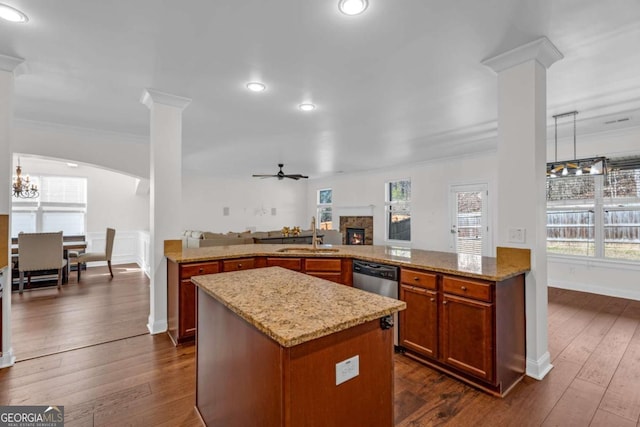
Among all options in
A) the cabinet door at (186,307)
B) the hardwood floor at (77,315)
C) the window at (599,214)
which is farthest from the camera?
the window at (599,214)

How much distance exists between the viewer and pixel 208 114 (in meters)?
3.83

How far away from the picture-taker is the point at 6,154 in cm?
245

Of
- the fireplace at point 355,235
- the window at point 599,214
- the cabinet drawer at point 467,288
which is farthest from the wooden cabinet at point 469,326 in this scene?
the fireplace at point 355,235

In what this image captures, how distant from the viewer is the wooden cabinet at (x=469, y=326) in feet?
6.86

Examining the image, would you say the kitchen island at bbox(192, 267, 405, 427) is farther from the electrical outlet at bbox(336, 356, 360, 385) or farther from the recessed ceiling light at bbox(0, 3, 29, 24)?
the recessed ceiling light at bbox(0, 3, 29, 24)

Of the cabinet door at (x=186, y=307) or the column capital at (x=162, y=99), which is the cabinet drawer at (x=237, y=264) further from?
the column capital at (x=162, y=99)

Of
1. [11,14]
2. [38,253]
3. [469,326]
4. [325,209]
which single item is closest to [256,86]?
[11,14]

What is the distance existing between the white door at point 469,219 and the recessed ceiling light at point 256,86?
5.08m

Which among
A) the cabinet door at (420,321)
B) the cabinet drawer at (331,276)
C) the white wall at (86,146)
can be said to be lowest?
the cabinet door at (420,321)

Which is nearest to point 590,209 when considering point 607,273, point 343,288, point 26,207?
point 607,273

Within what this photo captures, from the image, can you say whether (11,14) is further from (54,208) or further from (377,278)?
(54,208)

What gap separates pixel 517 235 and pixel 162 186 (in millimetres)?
3410

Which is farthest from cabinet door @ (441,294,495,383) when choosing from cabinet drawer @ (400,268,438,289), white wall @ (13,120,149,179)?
white wall @ (13,120,149,179)

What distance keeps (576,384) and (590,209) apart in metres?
3.89
